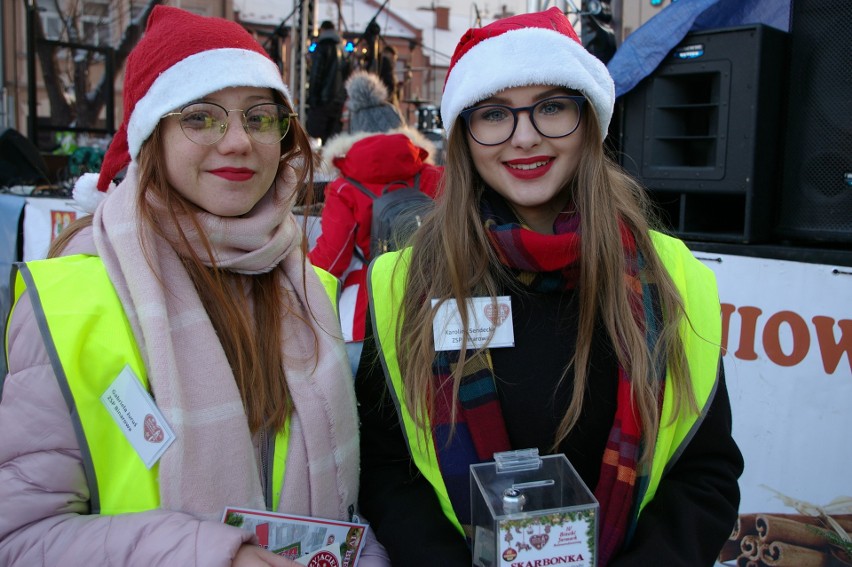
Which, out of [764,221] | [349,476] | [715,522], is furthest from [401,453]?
[764,221]

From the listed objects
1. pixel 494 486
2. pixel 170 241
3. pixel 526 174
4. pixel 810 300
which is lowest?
pixel 494 486

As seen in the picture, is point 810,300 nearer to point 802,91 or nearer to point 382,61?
point 802,91

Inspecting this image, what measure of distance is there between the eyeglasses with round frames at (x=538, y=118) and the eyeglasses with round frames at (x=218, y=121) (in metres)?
0.42

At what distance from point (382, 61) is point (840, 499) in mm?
9530

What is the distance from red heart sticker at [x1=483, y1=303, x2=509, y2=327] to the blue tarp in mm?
1897

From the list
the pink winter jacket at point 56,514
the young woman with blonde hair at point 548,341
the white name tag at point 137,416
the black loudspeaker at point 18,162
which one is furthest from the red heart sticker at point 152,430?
the black loudspeaker at point 18,162

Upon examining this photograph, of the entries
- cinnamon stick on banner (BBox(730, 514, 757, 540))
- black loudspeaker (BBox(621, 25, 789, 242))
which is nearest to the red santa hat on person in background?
black loudspeaker (BBox(621, 25, 789, 242))

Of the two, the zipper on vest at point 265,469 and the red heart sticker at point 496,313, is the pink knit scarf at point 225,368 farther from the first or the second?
the red heart sticker at point 496,313

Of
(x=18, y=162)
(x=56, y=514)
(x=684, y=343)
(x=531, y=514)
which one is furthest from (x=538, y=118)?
(x=18, y=162)

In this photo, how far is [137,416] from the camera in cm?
113

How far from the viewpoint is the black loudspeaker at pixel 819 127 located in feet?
8.07

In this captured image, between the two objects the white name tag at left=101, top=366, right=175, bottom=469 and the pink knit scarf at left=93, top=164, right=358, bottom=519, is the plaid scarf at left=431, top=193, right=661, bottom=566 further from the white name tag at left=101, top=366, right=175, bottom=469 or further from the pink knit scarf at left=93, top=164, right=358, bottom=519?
the white name tag at left=101, top=366, right=175, bottom=469

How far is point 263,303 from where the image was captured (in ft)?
4.70

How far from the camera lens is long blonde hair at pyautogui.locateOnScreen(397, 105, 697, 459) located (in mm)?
1321
